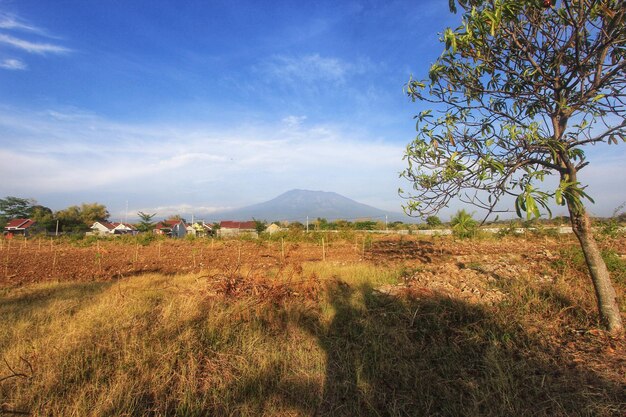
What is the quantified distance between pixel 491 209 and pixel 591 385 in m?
1.51

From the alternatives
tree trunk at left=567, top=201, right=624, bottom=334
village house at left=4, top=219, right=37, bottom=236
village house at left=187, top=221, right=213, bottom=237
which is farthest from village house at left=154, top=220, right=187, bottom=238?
tree trunk at left=567, top=201, right=624, bottom=334

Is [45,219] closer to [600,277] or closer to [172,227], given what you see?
[172,227]

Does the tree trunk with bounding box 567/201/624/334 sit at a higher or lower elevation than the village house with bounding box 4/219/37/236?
higher

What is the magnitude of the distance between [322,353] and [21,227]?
5590 centimetres

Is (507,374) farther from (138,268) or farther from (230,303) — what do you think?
(138,268)

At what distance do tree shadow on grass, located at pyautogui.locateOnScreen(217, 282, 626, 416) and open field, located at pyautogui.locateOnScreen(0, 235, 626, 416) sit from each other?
14mm

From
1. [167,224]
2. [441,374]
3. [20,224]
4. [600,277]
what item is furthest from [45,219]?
[600,277]

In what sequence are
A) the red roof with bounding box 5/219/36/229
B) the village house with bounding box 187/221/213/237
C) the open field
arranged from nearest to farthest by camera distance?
Answer: the open field < the village house with bounding box 187/221/213/237 < the red roof with bounding box 5/219/36/229

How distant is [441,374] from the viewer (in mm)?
2986

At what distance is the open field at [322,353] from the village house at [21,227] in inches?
1973

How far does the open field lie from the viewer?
8.39ft

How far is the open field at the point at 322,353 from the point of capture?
2.56m

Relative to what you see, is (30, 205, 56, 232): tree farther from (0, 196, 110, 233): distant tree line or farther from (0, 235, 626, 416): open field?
(0, 235, 626, 416): open field

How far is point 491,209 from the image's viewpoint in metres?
3.10
